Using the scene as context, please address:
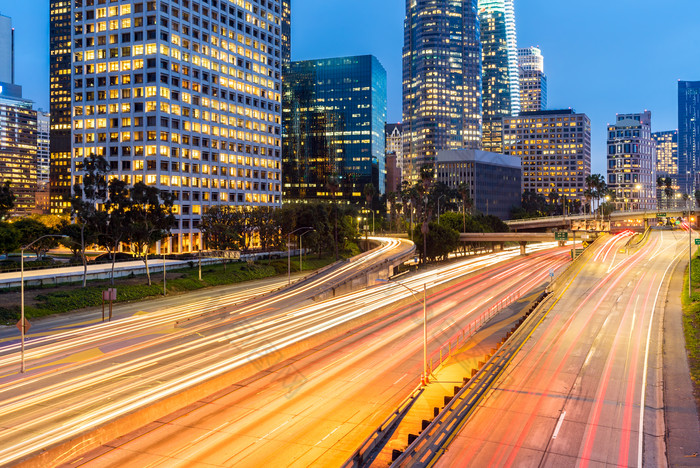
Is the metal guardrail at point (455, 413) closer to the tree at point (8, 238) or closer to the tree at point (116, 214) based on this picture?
the tree at point (116, 214)

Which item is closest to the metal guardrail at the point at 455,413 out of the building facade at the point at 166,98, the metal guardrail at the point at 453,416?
the metal guardrail at the point at 453,416

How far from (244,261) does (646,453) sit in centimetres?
8568

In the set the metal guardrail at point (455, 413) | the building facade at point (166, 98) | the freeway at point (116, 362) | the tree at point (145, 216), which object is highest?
the building facade at point (166, 98)

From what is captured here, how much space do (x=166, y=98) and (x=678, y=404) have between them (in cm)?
12435

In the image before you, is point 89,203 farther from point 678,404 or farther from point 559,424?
point 678,404

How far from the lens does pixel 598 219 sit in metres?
199

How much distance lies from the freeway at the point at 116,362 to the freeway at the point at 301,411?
284cm

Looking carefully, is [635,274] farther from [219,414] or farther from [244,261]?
[219,414]

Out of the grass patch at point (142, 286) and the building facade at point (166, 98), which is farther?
the building facade at point (166, 98)

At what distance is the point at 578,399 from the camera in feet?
100

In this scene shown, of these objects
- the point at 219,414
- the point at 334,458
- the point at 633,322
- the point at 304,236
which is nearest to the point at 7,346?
the point at 219,414

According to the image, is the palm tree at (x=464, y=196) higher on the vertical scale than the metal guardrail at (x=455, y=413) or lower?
higher

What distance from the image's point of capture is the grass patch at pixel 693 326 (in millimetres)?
36175

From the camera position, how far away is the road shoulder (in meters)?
23.6
